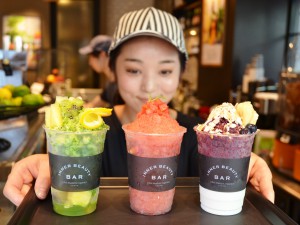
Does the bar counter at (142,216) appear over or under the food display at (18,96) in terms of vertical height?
under

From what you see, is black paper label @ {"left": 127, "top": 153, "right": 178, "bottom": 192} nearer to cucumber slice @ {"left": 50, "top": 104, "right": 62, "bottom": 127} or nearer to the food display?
cucumber slice @ {"left": 50, "top": 104, "right": 62, "bottom": 127}

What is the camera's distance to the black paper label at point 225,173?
84 cm

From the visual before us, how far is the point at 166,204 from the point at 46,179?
0.29m

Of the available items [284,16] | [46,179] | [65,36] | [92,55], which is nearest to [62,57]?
[92,55]

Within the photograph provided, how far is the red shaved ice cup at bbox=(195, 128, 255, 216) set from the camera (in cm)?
83

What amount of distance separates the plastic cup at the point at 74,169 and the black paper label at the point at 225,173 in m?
0.24

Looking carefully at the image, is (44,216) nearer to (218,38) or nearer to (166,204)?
(166,204)

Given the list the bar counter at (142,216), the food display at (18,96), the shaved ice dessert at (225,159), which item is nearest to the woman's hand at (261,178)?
the bar counter at (142,216)

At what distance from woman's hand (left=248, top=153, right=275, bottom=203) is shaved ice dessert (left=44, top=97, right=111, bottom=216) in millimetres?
463

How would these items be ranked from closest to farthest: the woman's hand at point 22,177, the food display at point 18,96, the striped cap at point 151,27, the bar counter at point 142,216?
1. the bar counter at point 142,216
2. the woman's hand at point 22,177
3. the striped cap at point 151,27
4. the food display at point 18,96

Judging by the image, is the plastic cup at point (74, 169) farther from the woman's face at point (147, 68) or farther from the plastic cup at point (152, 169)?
the woman's face at point (147, 68)

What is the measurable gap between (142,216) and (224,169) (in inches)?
7.8

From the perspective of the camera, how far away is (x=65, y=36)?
24.9 feet

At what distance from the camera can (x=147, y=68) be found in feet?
5.11
